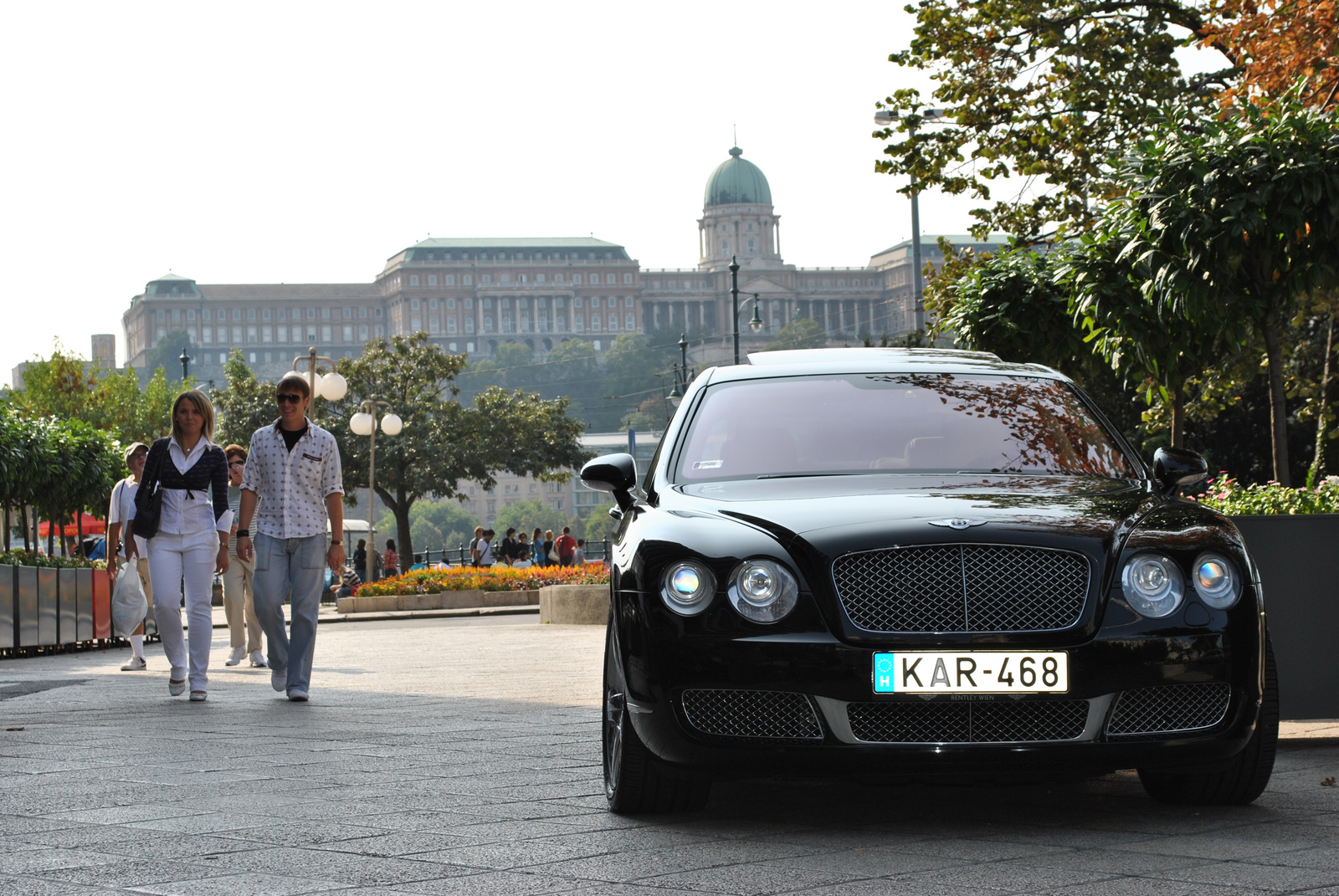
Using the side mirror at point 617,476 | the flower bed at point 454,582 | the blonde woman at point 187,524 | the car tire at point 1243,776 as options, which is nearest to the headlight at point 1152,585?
the car tire at point 1243,776

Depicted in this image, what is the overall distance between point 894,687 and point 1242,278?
522 centimetres

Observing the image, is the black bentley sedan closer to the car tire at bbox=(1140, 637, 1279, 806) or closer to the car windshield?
the car tire at bbox=(1140, 637, 1279, 806)

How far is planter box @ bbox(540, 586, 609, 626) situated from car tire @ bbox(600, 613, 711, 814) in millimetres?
15645

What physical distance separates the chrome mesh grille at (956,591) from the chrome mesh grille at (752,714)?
0.29 metres

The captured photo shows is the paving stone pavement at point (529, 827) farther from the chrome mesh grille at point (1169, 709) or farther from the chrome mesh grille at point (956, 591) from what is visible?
the chrome mesh grille at point (956, 591)

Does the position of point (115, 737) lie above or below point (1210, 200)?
below

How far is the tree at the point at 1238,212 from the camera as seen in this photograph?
8.28 m

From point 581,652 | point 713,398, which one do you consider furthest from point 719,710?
point 581,652

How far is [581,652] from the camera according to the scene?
582 inches

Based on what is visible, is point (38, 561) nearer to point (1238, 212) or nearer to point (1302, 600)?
point (1238, 212)

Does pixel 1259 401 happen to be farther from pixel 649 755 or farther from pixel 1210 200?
pixel 649 755

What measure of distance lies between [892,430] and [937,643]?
4.49ft

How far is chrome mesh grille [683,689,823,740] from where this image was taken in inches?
183

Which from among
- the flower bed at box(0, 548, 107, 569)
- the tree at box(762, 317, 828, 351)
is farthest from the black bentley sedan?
the tree at box(762, 317, 828, 351)
